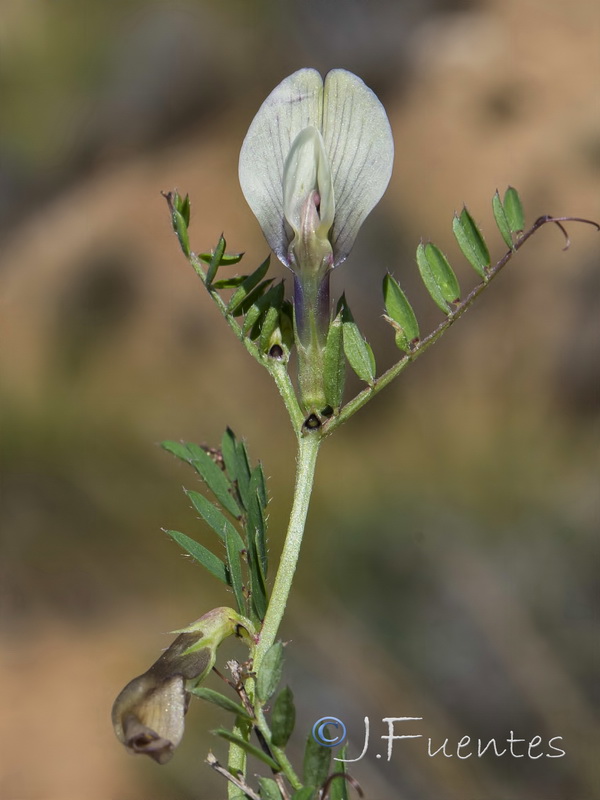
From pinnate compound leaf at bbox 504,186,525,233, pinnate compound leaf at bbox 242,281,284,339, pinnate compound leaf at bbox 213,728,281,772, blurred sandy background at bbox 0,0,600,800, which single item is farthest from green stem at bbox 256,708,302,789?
blurred sandy background at bbox 0,0,600,800

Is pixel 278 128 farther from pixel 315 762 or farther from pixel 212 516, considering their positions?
pixel 315 762

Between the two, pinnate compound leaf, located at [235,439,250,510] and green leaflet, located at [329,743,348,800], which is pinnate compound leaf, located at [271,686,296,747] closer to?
green leaflet, located at [329,743,348,800]

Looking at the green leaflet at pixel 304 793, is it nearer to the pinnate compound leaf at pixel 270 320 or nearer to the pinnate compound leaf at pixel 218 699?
the pinnate compound leaf at pixel 218 699

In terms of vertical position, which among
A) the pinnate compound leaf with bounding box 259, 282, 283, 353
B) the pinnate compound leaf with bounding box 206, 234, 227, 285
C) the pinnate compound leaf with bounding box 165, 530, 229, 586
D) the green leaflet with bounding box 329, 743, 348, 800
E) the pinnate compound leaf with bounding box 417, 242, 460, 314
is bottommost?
the green leaflet with bounding box 329, 743, 348, 800

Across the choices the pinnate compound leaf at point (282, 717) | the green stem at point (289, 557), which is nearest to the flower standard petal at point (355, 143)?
the green stem at point (289, 557)

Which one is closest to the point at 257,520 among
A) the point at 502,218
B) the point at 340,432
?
the point at 502,218

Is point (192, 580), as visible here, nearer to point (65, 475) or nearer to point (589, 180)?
point (65, 475)

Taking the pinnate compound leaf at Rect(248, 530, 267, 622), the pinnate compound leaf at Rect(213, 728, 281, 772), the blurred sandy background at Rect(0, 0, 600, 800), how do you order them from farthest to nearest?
1. the blurred sandy background at Rect(0, 0, 600, 800)
2. the pinnate compound leaf at Rect(248, 530, 267, 622)
3. the pinnate compound leaf at Rect(213, 728, 281, 772)
